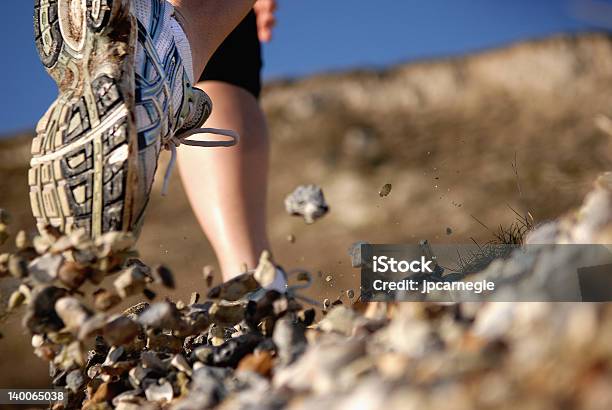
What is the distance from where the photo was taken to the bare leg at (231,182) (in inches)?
62.0

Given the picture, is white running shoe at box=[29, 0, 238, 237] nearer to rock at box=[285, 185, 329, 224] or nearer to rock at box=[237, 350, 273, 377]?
rock at box=[237, 350, 273, 377]

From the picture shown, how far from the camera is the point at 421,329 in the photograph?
23.6 inches

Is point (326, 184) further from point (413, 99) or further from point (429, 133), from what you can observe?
point (413, 99)

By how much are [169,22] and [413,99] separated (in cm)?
924

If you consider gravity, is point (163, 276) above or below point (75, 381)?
above

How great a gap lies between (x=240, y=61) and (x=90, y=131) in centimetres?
84

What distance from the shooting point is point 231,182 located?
1.61m

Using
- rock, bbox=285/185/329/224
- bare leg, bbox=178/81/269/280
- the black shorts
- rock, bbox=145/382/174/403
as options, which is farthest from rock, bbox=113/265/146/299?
the black shorts

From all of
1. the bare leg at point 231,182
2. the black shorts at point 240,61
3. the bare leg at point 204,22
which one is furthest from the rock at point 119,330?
the black shorts at point 240,61

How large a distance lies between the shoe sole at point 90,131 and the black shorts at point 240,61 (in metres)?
0.66

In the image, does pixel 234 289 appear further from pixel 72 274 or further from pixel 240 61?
pixel 240 61

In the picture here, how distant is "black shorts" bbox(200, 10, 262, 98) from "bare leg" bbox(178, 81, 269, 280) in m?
0.03

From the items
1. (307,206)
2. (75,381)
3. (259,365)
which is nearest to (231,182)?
(307,206)

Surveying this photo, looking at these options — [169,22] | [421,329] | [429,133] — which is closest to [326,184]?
[429,133]
